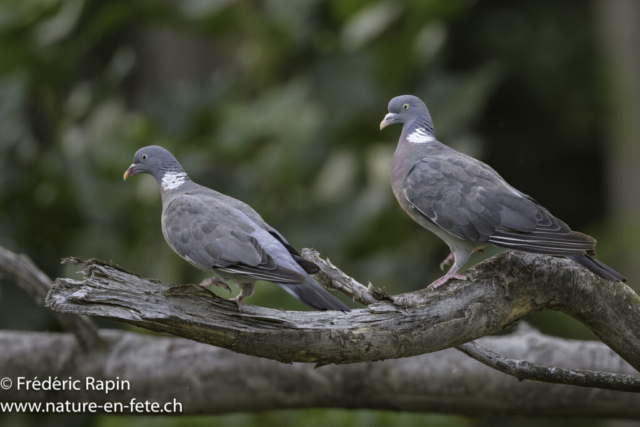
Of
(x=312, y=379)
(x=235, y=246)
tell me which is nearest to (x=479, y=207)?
(x=235, y=246)

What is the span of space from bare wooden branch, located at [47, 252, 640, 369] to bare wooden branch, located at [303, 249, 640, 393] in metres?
0.19

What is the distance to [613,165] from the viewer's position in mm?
6996

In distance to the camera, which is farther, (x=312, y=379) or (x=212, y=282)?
(x=312, y=379)

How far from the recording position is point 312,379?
354 centimetres

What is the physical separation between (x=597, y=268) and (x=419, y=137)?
82 centimetres

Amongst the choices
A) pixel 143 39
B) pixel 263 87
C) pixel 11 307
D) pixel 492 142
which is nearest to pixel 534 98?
pixel 492 142

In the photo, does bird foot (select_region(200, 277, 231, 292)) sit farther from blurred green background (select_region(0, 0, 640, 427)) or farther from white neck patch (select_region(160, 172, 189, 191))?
blurred green background (select_region(0, 0, 640, 427))

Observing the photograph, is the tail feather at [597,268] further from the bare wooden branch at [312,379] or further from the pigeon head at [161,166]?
the pigeon head at [161,166]

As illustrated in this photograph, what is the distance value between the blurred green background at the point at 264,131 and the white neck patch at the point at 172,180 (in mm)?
2397

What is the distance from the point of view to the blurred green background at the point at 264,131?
547cm

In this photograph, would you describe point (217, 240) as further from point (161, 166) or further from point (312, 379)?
point (312, 379)

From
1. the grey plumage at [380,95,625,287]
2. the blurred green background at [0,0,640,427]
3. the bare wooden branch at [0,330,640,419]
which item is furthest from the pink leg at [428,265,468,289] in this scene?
the blurred green background at [0,0,640,427]

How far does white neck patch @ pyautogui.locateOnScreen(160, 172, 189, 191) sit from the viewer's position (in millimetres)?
2508

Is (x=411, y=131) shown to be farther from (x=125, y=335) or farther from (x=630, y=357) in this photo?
(x=125, y=335)
